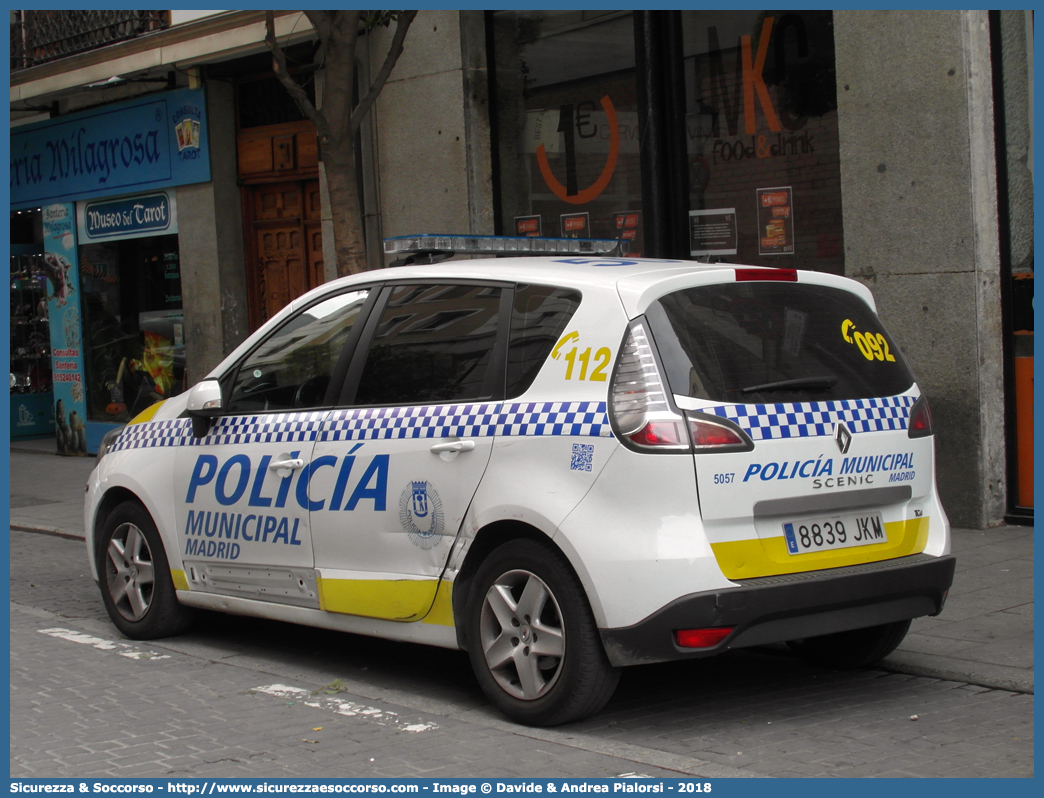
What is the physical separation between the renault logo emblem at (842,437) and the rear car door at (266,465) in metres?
2.18

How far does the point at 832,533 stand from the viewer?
4.90 meters

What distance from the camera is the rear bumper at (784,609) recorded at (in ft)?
14.9

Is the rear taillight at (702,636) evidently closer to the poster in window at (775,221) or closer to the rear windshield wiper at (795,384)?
the rear windshield wiper at (795,384)

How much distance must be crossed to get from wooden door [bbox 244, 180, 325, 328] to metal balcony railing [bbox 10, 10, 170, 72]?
235 cm

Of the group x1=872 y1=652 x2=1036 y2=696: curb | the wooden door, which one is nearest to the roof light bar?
x1=872 y1=652 x2=1036 y2=696: curb

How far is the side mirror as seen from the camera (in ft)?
20.4

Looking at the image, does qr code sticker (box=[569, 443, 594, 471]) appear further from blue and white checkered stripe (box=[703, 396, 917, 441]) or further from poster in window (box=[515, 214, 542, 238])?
poster in window (box=[515, 214, 542, 238])

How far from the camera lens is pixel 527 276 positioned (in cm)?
531

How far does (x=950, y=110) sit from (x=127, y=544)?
5970 mm

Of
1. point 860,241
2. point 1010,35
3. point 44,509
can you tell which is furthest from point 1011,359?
point 44,509

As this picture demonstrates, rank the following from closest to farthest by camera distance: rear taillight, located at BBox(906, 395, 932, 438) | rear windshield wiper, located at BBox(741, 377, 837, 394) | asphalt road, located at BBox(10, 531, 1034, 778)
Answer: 1. asphalt road, located at BBox(10, 531, 1034, 778)
2. rear windshield wiper, located at BBox(741, 377, 837, 394)
3. rear taillight, located at BBox(906, 395, 932, 438)

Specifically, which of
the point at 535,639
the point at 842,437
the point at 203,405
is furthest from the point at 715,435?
the point at 203,405

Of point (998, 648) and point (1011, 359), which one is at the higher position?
point (1011, 359)

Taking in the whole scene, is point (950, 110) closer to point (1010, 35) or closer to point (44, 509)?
point (1010, 35)
